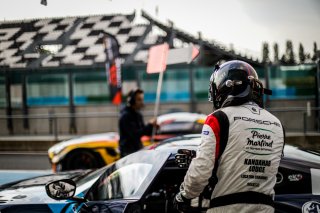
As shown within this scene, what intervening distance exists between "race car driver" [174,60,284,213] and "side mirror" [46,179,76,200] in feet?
3.23

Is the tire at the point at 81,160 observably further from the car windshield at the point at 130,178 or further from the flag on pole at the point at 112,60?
the flag on pole at the point at 112,60

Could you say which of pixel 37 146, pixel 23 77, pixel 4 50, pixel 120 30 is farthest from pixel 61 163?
pixel 120 30

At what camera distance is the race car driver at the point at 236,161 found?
1989 mm

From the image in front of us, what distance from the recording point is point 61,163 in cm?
684

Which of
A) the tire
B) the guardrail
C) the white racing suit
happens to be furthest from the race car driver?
the guardrail

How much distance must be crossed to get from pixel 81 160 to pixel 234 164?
5370 millimetres

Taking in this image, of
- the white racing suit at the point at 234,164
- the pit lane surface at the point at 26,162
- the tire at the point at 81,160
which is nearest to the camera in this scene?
the white racing suit at the point at 234,164

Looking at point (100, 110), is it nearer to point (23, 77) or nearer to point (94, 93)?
point (94, 93)

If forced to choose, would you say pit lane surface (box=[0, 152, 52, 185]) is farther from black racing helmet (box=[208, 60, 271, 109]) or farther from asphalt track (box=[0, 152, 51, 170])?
black racing helmet (box=[208, 60, 271, 109])

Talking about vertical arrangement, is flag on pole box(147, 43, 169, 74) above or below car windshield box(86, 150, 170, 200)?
above

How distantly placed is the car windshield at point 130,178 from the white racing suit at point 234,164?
0.67m

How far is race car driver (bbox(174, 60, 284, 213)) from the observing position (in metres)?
1.99

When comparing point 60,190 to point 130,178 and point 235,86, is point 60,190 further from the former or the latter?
point 235,86

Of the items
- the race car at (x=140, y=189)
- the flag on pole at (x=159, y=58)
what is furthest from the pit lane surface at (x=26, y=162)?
the race car at (x=140, y=189)
